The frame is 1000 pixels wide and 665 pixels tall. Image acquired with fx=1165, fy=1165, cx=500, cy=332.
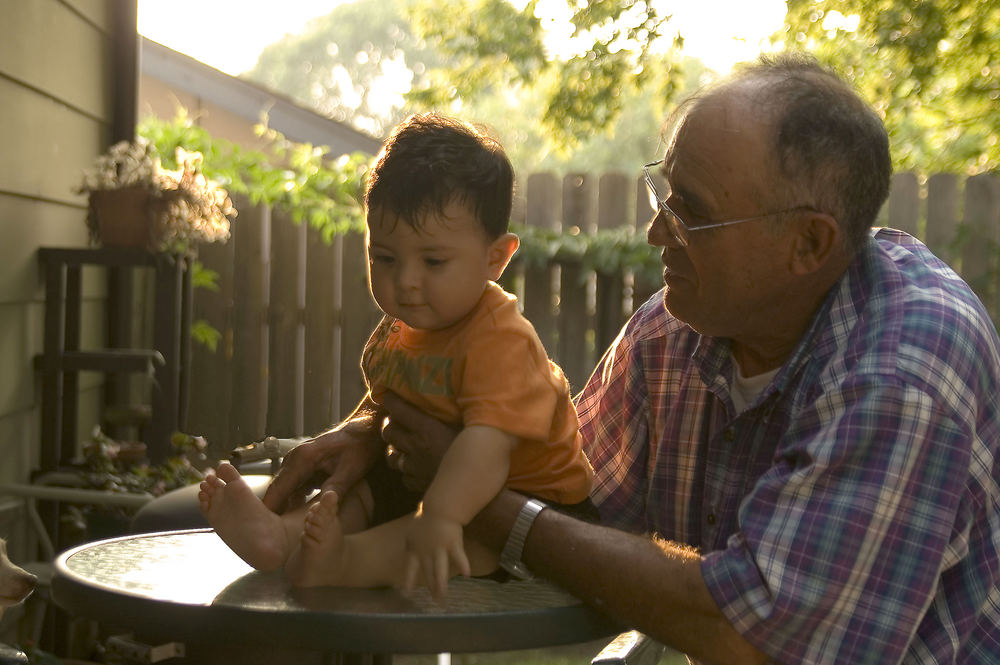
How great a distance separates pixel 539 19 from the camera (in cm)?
757

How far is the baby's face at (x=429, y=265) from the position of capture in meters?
1.71

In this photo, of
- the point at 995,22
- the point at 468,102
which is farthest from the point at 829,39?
the point at 468,102

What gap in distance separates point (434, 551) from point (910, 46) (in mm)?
6083

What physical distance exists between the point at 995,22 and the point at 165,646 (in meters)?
6.38

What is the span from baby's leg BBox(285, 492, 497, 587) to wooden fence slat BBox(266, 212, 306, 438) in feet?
17.3

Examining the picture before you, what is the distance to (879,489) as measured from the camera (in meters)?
1.50

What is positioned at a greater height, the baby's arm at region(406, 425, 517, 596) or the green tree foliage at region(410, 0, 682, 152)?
the green tree foliage at region(410, 0, 682, 152)

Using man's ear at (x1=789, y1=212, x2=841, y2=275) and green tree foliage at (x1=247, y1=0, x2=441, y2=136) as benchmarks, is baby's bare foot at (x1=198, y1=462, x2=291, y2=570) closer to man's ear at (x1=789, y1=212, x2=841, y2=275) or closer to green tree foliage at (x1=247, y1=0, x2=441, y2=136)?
man's ear at (x1=789, y1=212, x2=841, y2=275)

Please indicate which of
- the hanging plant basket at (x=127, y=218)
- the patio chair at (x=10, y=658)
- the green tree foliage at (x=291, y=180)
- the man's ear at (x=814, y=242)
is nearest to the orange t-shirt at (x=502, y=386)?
the man's ear at (x=814, y=242)

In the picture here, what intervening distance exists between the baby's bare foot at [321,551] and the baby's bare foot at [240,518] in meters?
0.05

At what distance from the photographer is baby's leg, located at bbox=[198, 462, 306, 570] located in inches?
62.4

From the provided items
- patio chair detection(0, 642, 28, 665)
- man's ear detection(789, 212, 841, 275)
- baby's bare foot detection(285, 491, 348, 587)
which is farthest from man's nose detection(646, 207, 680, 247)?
patio chair detection(0, 642, 28, 665)

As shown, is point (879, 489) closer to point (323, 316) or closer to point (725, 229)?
point (725, 229)

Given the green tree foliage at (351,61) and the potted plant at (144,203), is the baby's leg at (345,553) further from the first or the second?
the green tree foliage at (351,61)
